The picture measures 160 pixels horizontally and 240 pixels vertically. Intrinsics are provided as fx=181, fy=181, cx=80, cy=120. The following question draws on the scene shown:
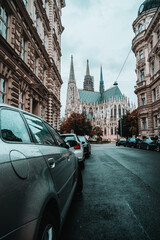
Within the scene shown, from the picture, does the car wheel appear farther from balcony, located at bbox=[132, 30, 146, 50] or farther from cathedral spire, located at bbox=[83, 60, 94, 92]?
cathedral spire, located at bbox=[83, 60, 94, 92]

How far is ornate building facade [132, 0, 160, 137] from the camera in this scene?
82.9 ft

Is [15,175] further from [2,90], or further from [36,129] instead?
[2,90]

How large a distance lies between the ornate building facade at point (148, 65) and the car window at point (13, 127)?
25005 mm

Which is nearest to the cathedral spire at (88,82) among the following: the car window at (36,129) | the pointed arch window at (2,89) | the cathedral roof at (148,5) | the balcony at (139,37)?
the balcony at (139,37)

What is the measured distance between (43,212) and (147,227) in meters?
1.96

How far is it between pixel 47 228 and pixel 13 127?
1.01 metres

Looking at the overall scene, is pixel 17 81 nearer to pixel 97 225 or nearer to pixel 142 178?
pixel 142 178

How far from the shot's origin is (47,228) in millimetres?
1703

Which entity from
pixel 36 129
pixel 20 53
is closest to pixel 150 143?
pixel 20 53

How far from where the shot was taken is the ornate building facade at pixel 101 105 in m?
99.1

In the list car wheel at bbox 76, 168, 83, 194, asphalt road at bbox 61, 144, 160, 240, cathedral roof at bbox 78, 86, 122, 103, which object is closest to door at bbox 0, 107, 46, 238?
asphalt road at bbox 61, 144, 160, 240

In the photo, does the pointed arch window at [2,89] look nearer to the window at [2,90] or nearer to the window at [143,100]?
the window at [2,90]

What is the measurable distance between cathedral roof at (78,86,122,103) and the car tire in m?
106

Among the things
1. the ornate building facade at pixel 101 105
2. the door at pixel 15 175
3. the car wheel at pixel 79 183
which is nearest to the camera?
the door at pixel 15 175
